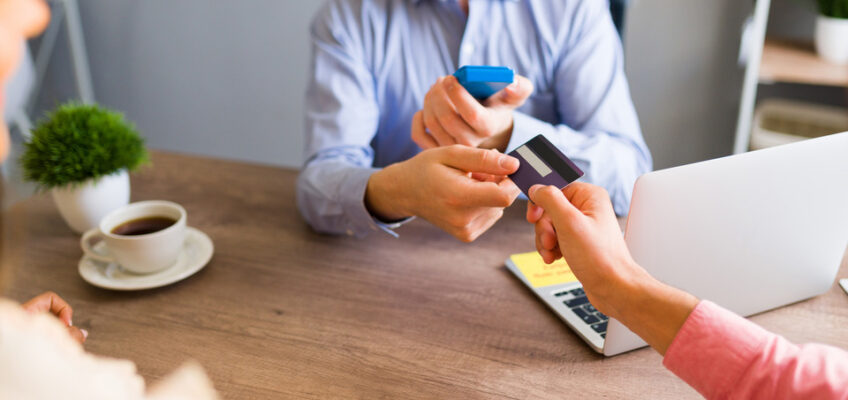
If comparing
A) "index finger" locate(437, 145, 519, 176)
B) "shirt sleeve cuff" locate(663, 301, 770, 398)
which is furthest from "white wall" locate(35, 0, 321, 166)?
"shirt sleeve cuff" locate(663, 301, 770, 398)

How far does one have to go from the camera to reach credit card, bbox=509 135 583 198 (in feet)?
2.35

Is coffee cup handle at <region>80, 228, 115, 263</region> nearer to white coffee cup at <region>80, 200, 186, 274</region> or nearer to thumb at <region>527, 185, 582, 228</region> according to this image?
white coffee cup at <region>80, 200, 186, 274</region>

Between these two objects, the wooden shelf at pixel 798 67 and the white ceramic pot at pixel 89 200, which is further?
the wooden shelf at pixel 798 67

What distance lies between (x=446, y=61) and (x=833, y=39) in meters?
1.54

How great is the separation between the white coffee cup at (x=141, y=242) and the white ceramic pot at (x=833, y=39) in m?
2.16

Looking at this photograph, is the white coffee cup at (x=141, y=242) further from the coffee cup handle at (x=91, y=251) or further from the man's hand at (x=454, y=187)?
the man's hand at (x=454, y=187)

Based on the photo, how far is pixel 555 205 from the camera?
668 millimetres

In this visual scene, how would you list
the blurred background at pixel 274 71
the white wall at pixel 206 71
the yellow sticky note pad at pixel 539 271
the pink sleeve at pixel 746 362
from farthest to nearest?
1. the white wall at pixel 206 71
2. the blurred background at pixel 274 71
3. the yellow sticky note pad at pixel 539 271
4. the pink sleeve at pixel 746 362

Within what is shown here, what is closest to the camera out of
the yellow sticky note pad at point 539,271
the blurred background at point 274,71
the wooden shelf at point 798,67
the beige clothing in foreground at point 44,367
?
the beige clothing in foreground at point 44,367

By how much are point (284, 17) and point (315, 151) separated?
60.1 inches

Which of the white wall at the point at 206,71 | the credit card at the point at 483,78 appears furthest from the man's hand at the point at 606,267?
the white wall at the point at 206,71

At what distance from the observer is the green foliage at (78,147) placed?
0.91 meters

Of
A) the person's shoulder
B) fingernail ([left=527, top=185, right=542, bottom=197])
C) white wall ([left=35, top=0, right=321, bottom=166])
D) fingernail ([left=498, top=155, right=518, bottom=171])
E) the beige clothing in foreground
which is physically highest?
the person's shoulder

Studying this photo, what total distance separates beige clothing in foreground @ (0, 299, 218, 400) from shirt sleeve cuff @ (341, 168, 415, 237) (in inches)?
24.3
